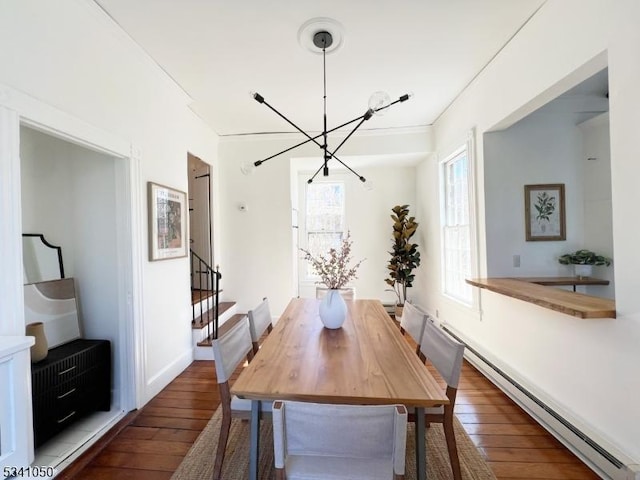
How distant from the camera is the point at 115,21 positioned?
2059 millimetres

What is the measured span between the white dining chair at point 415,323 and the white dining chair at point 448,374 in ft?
0.86

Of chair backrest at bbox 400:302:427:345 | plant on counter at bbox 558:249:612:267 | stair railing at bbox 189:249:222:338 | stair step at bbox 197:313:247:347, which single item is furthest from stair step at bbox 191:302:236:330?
plant on counter at bbox 558:249:612:267

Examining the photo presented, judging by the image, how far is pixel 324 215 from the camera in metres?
5.27

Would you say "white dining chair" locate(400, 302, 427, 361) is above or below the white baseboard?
above

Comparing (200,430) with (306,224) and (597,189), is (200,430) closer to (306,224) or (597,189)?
(306,224)

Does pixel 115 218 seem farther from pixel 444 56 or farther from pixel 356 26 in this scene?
pixel 444 56

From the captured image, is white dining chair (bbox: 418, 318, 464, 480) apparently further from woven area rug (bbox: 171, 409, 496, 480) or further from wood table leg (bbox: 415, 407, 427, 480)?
woven area rug (bbox: 171, 409, 496, 480)

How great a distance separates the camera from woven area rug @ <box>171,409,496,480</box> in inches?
66.6

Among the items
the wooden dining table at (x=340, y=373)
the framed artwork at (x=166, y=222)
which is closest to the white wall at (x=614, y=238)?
the wooden dining table at (x=340, y=373)

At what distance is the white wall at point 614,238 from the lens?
1.47m

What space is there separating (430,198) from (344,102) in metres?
2.04

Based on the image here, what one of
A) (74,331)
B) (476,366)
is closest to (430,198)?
(476,366)

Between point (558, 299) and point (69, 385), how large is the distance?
10.8 feet

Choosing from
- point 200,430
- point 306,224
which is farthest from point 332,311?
point 306,224
